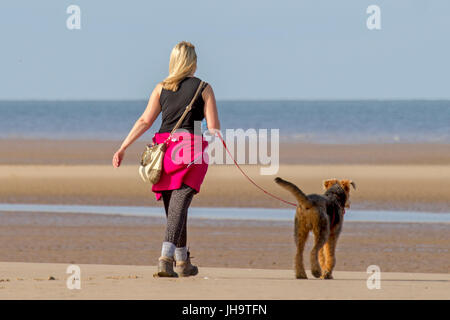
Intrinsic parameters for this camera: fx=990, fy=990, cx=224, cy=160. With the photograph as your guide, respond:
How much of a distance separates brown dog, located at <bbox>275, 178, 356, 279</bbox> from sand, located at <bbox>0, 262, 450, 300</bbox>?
20cm

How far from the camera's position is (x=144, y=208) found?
1828 cm

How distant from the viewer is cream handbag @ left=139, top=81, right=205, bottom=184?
7.71 m

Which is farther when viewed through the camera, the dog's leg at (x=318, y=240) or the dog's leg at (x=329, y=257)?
the dog's leg at (x=329, y=257)

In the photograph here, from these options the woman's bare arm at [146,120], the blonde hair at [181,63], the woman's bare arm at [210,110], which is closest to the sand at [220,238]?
the woman's bare arm at [146,120]

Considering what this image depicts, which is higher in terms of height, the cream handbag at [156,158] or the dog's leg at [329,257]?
the cream handbag at [156,158]

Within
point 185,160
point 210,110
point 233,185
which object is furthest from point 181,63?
point 233,185

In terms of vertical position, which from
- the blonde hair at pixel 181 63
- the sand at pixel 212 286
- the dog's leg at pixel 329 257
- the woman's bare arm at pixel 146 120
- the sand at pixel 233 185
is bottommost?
the sand at pixel 212 286

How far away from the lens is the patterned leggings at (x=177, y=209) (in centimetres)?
779

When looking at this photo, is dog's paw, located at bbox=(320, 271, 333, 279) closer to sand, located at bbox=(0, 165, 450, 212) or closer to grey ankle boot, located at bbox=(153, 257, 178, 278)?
grey ankle boot, located at bbox=(153, 257, 178, 278)

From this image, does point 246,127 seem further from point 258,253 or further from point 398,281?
point 398,281

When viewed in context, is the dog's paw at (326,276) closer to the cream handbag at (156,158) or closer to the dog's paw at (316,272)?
the dog's paw at (316,272)

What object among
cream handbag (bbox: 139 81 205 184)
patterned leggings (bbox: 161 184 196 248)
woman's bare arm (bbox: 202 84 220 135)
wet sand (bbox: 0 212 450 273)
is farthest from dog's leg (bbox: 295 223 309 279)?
wet sand (bbox: 0 212 450 273)

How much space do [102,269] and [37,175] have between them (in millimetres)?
17117
